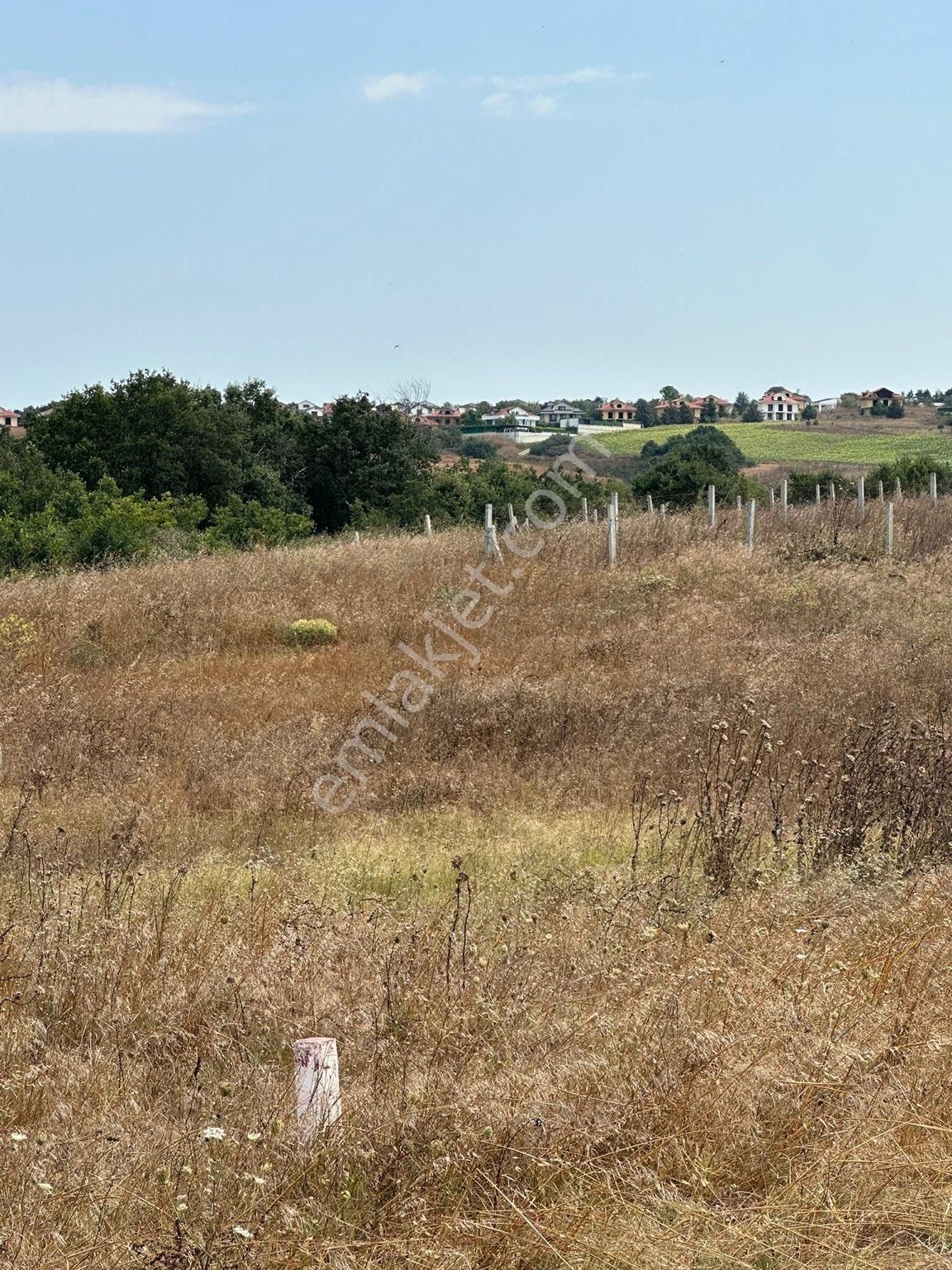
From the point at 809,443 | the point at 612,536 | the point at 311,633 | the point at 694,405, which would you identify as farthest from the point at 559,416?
the point at 311,633

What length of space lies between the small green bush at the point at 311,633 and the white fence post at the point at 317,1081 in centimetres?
1183

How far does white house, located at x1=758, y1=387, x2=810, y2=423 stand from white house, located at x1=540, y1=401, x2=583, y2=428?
4049 cm

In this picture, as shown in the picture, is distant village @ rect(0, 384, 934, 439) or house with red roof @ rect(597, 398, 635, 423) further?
house with red roof @ rect(597, 398, 635, 423)

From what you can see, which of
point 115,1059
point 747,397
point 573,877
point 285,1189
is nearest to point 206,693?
point 573,877

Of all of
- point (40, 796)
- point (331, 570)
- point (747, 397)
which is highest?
point (747, 397)

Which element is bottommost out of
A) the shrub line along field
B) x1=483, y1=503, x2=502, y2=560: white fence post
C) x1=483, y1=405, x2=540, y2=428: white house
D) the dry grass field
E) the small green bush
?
the dry grass field

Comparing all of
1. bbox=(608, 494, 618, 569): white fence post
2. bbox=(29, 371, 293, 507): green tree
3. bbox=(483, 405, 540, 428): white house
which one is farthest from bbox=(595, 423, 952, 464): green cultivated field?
bbox=(608, 494, 618, 569): white fence post

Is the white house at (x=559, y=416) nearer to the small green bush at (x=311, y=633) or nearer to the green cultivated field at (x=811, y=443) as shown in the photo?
the green cultivated field at (x=811, y=443)

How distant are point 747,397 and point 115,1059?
140811 millimetres

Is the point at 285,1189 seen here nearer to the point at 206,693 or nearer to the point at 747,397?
the point at 206,693

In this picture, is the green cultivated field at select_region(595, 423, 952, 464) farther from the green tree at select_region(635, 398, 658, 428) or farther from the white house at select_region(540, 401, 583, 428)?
the green tree at select_region(635, 398, 658, 428)

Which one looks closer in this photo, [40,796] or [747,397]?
[40,796]

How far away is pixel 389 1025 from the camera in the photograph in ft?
13.7

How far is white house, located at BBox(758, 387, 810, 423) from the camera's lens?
136250 mm
